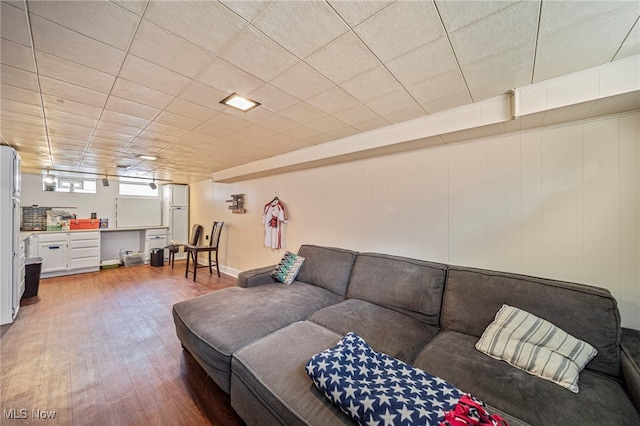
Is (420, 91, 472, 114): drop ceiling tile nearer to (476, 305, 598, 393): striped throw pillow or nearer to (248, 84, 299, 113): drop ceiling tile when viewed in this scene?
(248, 84, 299, 113): drop ceiling tile

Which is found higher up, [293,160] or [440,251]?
[293,160]

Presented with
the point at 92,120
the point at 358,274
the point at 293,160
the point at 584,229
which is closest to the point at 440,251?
the point at 358,274

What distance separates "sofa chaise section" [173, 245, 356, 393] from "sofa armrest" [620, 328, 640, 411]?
1910mm

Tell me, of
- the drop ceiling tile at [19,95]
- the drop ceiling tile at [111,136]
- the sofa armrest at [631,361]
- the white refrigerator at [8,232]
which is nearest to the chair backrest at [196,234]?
the white refrigerator at [8,232]

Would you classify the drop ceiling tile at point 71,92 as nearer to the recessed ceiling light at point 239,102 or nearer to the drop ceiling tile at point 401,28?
the recessed ceiling light at point 239,102

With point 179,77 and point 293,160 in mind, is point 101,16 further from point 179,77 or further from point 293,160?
point 293,160

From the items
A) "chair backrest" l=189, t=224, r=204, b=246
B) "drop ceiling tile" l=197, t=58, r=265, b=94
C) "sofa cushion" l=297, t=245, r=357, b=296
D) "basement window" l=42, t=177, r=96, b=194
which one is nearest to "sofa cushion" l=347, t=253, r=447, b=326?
"sofa cushion" l=297, t=245, r=357, b=296

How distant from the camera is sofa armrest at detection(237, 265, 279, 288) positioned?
9.14ft

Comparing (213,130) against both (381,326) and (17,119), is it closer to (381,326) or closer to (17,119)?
(17,119)

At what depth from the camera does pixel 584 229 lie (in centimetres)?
185

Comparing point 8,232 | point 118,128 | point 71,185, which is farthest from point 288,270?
point 71,185

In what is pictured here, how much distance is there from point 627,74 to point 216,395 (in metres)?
3.48

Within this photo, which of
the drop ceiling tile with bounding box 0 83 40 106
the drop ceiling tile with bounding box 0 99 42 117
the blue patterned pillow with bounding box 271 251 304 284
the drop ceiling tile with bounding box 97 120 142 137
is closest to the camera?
the drop ceiling tile with bounding box 0 83 40 106

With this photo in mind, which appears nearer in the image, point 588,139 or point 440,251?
point 588,139
